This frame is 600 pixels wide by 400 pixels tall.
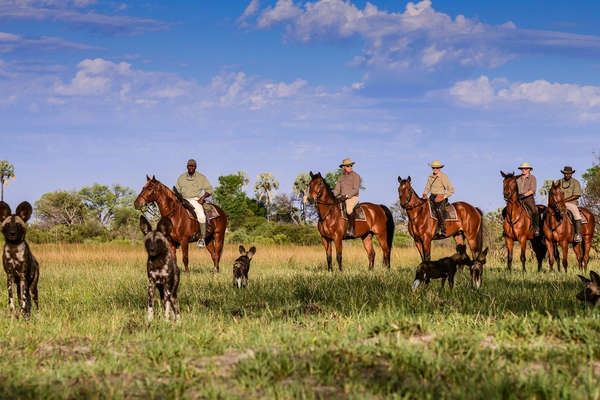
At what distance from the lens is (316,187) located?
608 inches

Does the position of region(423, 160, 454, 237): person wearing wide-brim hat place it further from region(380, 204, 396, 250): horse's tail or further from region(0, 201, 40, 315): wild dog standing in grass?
region(0, 201, 40, 315): wild dog standing in grass

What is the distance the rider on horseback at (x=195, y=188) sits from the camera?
51.3ft

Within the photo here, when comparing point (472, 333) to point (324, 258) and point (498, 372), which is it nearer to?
point (498, 372)

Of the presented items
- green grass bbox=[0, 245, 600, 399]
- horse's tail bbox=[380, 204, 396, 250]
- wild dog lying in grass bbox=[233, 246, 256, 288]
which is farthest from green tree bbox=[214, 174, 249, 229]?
green grass bbox=[0, 245, 600, 399]

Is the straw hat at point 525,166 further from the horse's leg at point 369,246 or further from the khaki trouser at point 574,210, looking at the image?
the horse's leg at point 369,246

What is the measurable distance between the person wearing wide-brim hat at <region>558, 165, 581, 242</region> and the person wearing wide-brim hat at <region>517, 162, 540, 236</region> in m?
0.85

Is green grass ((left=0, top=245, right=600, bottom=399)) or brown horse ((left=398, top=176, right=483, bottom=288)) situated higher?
brown horse ((left=398, top=176, right=483, bottom=288))

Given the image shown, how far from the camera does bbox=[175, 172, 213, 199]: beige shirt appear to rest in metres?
15.9

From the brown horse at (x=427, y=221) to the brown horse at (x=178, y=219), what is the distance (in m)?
5.78

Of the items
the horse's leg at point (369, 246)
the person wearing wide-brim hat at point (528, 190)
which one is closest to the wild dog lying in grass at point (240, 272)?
the horse's leg at point (369, 246)

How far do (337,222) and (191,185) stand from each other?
452 centimetres

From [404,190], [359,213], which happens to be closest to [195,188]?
[359,213]

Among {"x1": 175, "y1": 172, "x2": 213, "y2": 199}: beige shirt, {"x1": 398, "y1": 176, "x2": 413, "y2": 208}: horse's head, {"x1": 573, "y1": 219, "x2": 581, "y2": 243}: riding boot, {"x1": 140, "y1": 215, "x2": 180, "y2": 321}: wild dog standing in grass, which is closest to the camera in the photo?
{"x1": 140, "y1": 215, "x2": 180, "y2": 321}: wild dog standing in grass

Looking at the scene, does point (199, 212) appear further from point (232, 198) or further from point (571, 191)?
point (232, 198)
